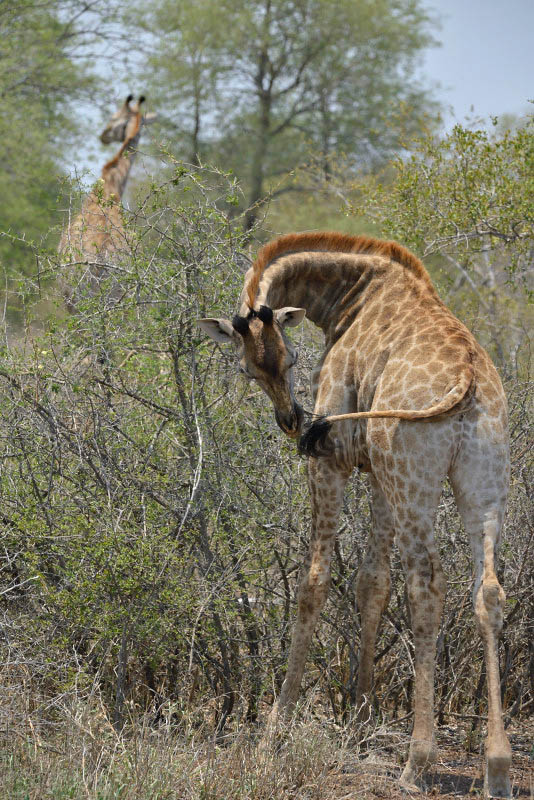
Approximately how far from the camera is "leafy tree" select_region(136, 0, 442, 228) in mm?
23703

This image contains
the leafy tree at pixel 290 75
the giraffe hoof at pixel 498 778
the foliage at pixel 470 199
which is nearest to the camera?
the giraffe hoof at pixel 498 778

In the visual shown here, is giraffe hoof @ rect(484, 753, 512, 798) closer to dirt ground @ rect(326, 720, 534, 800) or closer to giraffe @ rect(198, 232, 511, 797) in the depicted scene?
giraffe @ rect(198, 232, 511, 797)

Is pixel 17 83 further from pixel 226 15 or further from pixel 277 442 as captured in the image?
pixel 277 442

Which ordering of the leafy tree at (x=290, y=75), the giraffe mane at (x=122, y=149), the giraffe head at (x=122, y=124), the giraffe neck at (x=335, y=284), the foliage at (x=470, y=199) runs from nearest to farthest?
the giraffe neck at (x=335, y=284) < the foliage at (x=470, y=199) < the giraffe mane at (x=122, y=149) < the giraffe head at (x=122, y=124) < the leafy tree at (x=290, y=75)

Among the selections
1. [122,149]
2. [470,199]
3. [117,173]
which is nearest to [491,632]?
[470,199]

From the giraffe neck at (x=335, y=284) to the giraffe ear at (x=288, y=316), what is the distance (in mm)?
280

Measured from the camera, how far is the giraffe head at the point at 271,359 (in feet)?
16.6

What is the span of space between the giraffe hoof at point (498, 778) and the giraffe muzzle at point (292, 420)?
1832 millimetres

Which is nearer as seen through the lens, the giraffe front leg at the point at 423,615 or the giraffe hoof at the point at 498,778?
the giraffe hoof at the point at 498,778

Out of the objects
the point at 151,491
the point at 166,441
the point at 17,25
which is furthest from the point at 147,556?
the point at 17,25

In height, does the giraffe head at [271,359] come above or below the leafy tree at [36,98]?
below

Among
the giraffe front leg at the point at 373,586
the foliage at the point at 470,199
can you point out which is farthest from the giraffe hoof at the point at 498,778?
the foliage at the point at 470,199

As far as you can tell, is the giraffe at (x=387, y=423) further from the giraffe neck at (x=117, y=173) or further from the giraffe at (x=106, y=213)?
the giraffe neck at (x=117, y=173)

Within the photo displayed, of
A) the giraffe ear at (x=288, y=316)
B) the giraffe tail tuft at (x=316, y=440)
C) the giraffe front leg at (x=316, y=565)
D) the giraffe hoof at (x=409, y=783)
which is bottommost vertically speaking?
the giraffe hoof at (x=409, y=783)
